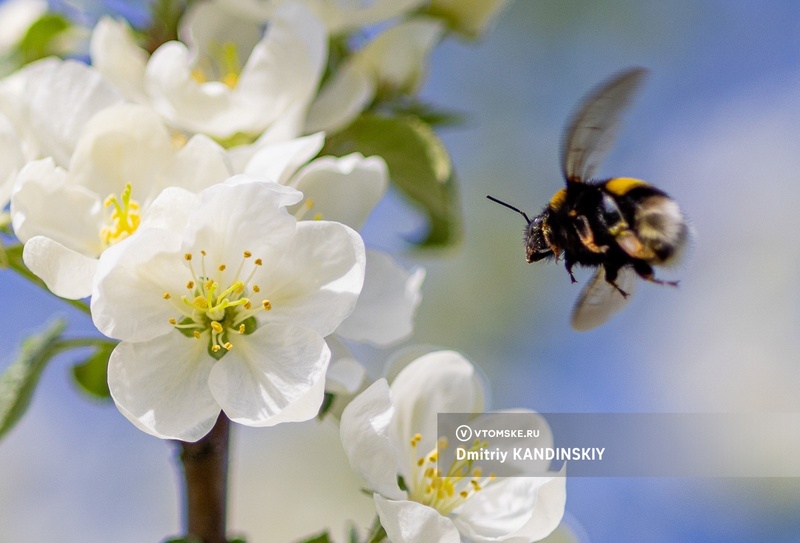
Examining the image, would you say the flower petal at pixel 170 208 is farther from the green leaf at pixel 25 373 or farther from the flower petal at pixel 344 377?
the green leaf at pixel 25 373

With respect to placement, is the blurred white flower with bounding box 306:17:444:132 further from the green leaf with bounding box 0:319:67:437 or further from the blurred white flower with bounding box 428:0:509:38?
the green leaf with bounding box 0:319:67:437

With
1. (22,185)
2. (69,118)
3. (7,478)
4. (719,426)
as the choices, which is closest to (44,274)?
(22,185)

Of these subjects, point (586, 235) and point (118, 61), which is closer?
point (586, 235)

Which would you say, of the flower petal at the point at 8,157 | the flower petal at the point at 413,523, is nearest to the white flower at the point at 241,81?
the flower petal at the point at 8,157

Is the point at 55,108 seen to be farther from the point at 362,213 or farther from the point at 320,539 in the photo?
the point at 320,539

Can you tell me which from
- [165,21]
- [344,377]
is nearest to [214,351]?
[344,377]

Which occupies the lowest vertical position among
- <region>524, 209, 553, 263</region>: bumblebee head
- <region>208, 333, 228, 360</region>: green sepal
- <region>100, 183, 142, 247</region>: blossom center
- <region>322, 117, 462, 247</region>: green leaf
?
<region>208, 333, 228, 360</region>: green sepal

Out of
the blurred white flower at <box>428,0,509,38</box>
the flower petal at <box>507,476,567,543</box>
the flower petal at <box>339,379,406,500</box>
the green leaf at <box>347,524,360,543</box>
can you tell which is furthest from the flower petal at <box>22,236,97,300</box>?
the blurred white flower at <box>428,0,509,38</box>

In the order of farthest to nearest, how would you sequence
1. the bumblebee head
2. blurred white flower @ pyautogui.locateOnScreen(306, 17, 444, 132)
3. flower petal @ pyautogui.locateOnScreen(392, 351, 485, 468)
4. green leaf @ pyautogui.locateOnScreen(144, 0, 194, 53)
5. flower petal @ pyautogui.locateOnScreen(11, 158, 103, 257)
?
green leaf @ pyautogui.locateOnScreen(144, 0, 194, 53), blurred white flower @ pyautogui.locateOnScreen(306, 17, 444, 132), the bumblebee head, flower petal @ pyautogui.locateOnScreen(392, 351, 485, 468), flower petal @ pyautogui.locateOnScreen(11, 158, 103, 257)
